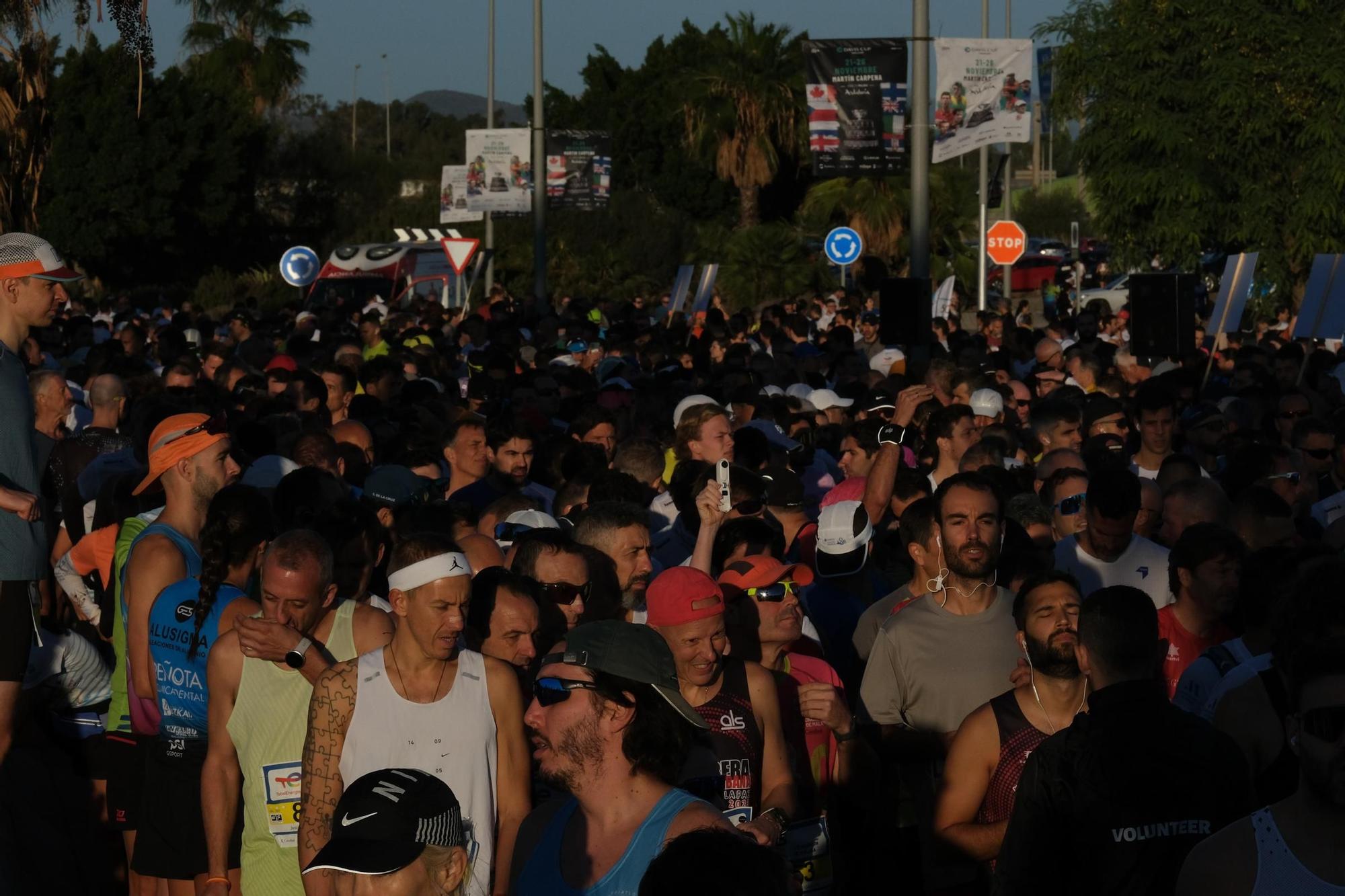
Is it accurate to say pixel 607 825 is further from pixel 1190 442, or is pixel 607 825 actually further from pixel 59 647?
pixel 1190 442

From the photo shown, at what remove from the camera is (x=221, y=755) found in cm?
554

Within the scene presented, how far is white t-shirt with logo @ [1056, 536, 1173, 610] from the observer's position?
24.2ft

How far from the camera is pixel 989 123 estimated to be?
1811cm

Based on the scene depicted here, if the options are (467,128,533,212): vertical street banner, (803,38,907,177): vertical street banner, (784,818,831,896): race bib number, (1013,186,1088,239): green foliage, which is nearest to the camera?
(784,818,831,896): race bib number

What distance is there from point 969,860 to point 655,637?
153 cm

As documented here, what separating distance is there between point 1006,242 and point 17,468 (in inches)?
1143

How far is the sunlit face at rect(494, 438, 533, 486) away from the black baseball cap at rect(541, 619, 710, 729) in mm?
5141

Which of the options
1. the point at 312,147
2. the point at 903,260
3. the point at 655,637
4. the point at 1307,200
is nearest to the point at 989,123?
the point at 1307,200

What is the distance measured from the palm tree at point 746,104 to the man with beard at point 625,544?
48.4 meters

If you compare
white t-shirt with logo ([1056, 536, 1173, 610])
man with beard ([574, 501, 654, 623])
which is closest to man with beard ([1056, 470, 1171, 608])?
white t-shirt with logo ([1056, 536, 1173, 610])

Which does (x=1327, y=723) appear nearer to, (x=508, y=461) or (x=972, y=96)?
(x=508, y=461)

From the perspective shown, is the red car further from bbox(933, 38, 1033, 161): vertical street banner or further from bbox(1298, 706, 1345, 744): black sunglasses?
bbox(1298, 706, 1345, 744): black sunglasses

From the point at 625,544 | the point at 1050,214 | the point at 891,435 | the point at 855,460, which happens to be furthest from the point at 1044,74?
the point at 1050,214

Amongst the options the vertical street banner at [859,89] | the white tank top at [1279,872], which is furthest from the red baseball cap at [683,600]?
the vertical street banner at [859,89]
